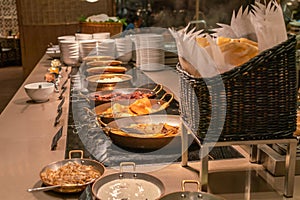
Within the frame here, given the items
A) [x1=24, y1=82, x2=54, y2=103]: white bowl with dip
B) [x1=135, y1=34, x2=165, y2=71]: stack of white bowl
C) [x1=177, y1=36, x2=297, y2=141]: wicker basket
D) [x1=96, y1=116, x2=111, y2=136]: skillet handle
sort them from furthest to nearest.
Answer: [x1=135, y1=34, x2=165, y2=71]: stack of white bowl
[x1=24, y1=82, x2=54, y2=103]: white bowl with dip
[x1=96, y1=116, x2=111, y2=136]: skillet handle
[x1=177, y1=36, x2=297, y2=141]: wicker basket

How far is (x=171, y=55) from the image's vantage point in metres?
3.26

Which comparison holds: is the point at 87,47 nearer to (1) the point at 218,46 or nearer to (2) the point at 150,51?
(2) the point at 150,51

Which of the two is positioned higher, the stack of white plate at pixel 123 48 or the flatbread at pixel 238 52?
the flatbread at pixel 238 52

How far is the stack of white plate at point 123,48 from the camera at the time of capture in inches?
132

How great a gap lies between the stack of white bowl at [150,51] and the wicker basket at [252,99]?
6.36 feet

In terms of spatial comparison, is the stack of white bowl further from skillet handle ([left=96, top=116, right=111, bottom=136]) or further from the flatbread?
the flatbread

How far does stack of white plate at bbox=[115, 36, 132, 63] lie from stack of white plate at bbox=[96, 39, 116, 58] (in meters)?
0.04

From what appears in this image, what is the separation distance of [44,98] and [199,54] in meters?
1.31

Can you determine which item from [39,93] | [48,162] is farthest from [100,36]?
[48,162]

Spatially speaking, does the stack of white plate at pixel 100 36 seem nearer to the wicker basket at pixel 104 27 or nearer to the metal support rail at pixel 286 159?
the wicker basket at pixel 104 27

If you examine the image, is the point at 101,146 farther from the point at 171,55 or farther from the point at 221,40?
the point at 171,55

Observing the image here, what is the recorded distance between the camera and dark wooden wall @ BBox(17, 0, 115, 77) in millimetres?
5266

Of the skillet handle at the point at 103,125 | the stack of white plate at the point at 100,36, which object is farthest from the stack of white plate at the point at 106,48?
the skillet handle at the point at 103,125

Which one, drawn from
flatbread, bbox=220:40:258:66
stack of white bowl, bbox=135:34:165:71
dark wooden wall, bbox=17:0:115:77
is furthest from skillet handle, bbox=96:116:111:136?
dark wooden wall, bbox=17:0:115:77
